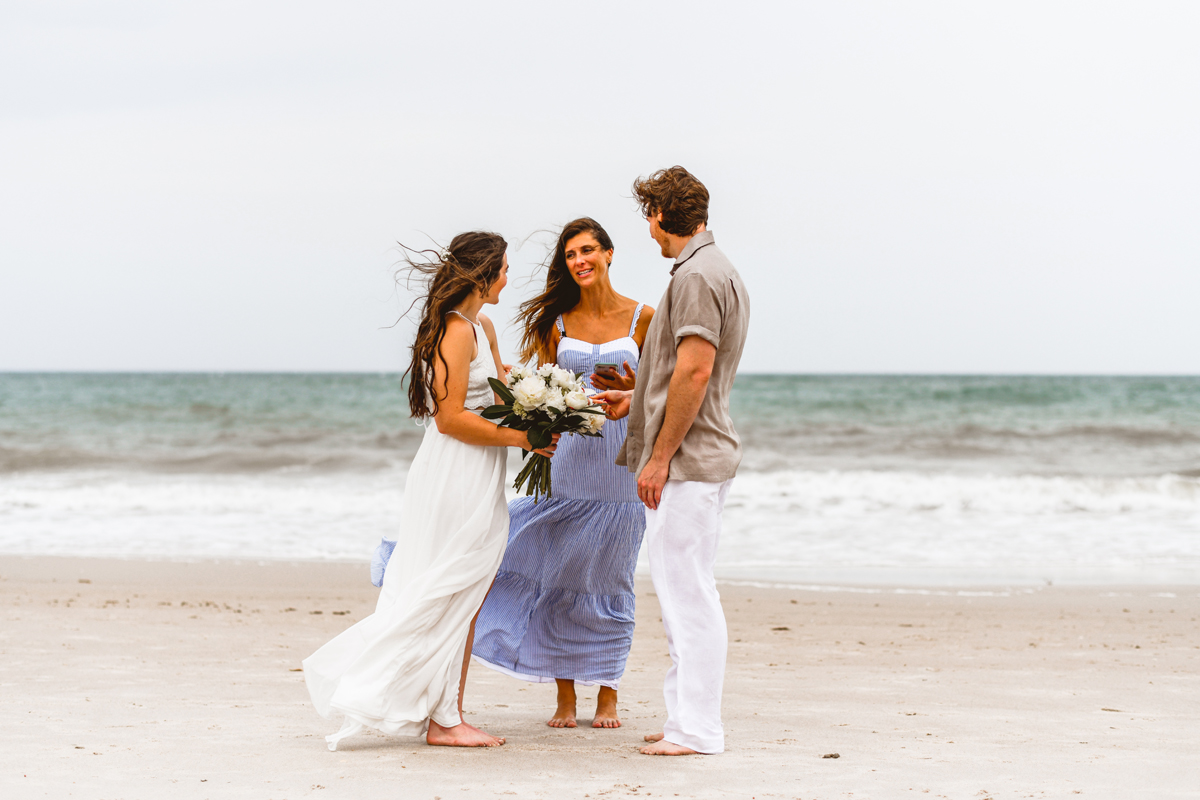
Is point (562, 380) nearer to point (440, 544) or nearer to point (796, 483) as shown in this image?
point (440, 544)

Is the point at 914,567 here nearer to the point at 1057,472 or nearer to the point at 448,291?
the point at 448,291

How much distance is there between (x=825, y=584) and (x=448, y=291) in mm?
5162

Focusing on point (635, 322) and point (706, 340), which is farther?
point (635, 322)

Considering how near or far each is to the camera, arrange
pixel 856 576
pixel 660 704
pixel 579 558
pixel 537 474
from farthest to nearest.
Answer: pixel 856 576 < pixel 660 704 < pixel 579 558 < pixel 537 474

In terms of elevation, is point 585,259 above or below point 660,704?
above

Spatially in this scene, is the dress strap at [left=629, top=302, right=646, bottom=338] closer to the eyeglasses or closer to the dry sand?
the eyeglasses

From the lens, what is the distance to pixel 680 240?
3465 millimetres

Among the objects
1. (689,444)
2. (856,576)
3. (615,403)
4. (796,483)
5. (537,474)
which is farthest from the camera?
(796,483)

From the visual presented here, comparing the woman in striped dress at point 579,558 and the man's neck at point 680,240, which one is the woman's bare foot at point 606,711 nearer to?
the woman in striped dress at point 579,558

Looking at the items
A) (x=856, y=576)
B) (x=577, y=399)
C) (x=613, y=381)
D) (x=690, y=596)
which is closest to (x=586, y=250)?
(x=613, y=381)

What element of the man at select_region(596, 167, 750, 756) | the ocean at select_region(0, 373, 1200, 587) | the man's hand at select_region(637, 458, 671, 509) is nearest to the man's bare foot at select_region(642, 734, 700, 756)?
the man at select_region(596, 167, 750, 756)

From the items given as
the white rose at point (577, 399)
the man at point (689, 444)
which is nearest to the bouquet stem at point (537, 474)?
the white rose at point (577, 399)

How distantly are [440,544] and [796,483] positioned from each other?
11.8 meters

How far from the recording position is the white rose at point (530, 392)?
3.37 meters
